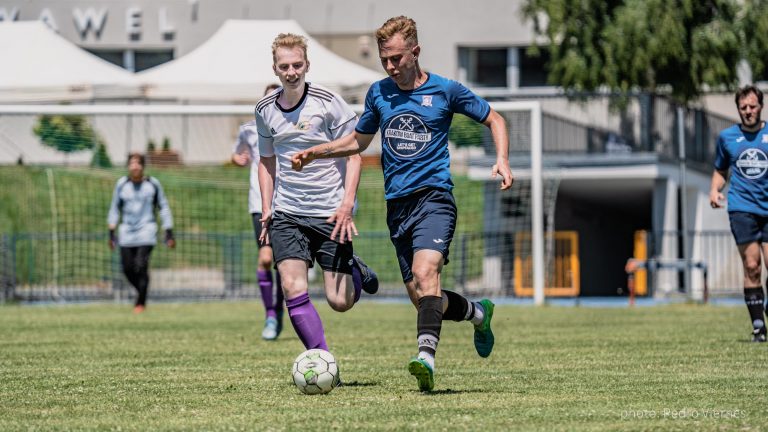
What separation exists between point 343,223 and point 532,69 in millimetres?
28360

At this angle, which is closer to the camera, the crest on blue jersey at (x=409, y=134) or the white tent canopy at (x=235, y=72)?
the crest on blue jersey at (x=409, y=134)

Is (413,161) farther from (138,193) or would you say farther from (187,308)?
(187,308)

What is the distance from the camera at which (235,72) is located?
2478 cm

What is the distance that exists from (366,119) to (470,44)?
1108 inches

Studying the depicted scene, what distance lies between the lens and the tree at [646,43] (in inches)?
1049

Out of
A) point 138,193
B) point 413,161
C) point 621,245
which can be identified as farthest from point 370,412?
point 621,245

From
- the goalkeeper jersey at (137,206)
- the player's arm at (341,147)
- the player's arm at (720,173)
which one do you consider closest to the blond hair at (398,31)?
the player's arm at (341,147)

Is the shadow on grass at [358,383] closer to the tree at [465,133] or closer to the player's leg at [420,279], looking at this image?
the player's leg at [420,279]

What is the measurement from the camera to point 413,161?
26.2 feet

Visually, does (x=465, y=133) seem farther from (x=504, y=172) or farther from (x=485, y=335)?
(x=504, y=172)

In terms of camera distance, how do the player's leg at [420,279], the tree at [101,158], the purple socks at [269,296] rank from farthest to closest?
1. the tree at [101,158]
2. the purple socks at [269,296]
3. the player's leg at [420,279]

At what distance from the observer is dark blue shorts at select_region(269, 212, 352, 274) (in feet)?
27.8

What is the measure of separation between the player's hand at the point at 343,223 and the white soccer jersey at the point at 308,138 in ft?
0.68

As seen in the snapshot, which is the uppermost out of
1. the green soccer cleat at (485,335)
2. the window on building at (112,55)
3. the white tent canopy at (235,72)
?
the window on building at (112,55)
